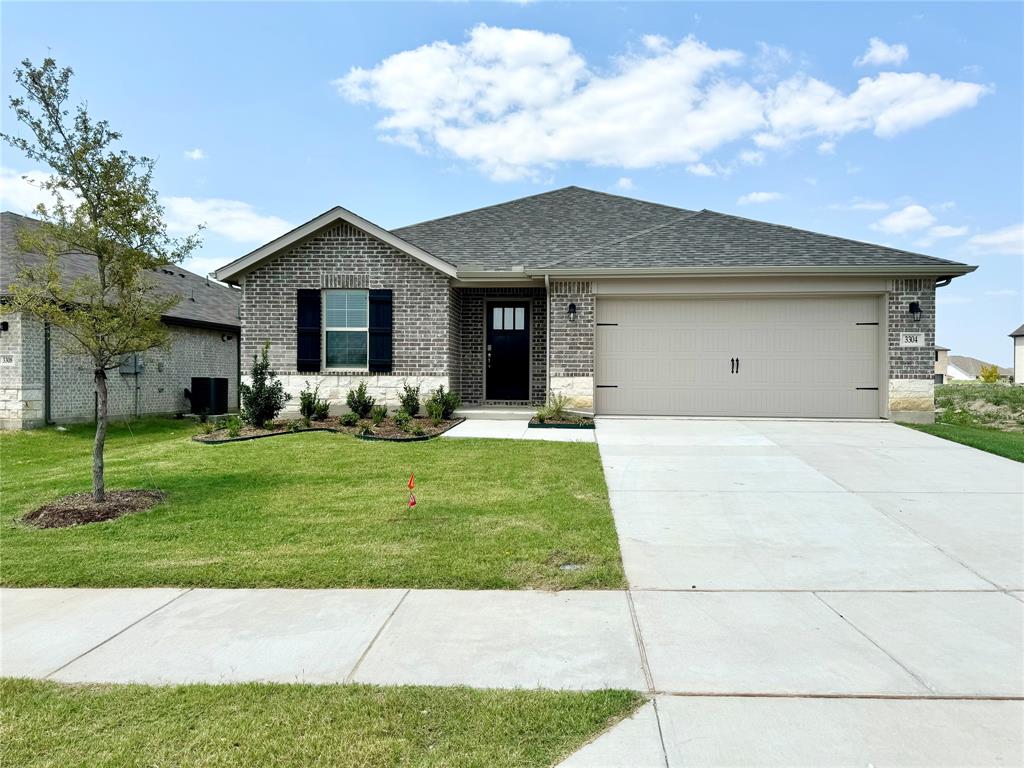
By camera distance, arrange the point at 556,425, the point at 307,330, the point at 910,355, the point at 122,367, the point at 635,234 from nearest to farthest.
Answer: the point at 556,425
the point at 910,355
the point at 307,330
the point at 635,234
the point at 122,367

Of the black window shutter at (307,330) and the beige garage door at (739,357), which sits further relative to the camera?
the black window shutter at (307,330)

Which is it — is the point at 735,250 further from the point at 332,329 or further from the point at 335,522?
the point at 335,522

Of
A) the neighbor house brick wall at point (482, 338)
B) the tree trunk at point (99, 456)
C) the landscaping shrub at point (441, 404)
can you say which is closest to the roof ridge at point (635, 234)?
the neighbor house brick wall at point (482, 338)

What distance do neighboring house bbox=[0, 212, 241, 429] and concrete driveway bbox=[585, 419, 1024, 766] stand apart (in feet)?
30.2

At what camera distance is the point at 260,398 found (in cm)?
1249

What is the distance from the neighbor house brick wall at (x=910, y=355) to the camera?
40.8 feet

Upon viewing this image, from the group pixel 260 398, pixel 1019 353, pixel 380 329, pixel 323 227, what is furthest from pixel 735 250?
pixel 1019 353

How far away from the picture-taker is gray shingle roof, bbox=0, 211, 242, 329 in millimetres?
14711

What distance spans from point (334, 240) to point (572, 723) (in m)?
12.7

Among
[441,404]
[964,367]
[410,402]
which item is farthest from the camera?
[964,367]

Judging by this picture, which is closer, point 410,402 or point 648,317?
point 410,402

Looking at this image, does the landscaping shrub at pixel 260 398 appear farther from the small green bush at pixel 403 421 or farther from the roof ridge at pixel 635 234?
the roof ridge at pixel 635 234

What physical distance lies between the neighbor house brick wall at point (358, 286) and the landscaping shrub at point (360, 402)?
A: 0.75 m

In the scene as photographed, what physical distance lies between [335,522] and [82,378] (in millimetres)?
12782
